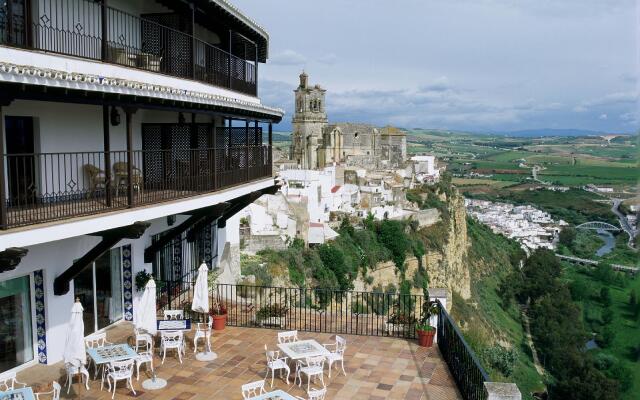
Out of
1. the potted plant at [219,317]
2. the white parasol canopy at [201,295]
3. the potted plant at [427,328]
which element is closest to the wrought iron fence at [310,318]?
the potted plant at [427,328]

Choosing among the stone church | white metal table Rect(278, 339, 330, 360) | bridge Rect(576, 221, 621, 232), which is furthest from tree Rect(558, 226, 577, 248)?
white metal table Rect(278, 339, 330, 360)

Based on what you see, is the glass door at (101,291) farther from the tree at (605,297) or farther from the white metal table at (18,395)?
the tree at (605,297)

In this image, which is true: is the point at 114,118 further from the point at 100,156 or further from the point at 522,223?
the point at 522,223

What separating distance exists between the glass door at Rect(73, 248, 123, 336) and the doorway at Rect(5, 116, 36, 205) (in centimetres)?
247

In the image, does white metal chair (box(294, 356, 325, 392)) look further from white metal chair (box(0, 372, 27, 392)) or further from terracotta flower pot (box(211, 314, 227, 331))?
white metal chair (box(0, 372, 27, 392))

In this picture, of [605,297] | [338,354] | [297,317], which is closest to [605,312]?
[605,297]

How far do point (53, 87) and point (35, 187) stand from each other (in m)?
2.55

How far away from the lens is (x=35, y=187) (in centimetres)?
1045

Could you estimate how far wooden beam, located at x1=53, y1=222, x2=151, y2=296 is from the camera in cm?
1098

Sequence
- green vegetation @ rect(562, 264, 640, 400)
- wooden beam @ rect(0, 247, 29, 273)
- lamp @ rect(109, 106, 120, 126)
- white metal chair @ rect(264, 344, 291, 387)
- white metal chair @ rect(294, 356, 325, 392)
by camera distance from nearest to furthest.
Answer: wooden beam @ rect(0, 247, 29, 273)
white metal chair @ rect(294, 356, 325, 392)
white metal chair @ rect(264, 344, 291, 387)
lamp @ rect(109, 106, 120, 126)
green vegetation @ rect(562, 264, 640, 400)

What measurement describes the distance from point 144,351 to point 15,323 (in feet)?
8.83

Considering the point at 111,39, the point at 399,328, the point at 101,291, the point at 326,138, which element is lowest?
the point at 399,328

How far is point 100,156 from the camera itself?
1284cm

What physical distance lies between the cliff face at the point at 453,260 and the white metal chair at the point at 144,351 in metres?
39.8
